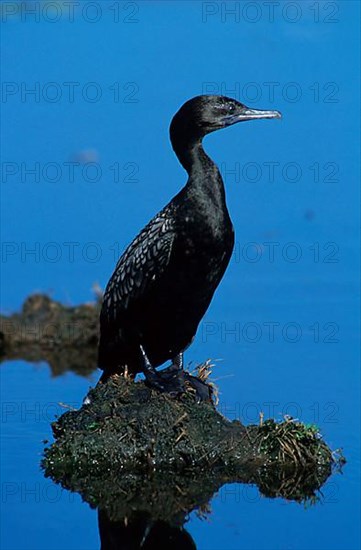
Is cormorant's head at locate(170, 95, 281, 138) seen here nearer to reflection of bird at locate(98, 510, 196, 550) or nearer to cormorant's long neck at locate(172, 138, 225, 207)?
cormorant's long neck at locate(172, 138, 225, 207)

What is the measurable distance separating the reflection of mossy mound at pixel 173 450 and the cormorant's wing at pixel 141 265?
0.57 m

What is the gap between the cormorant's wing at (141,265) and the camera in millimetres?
12523

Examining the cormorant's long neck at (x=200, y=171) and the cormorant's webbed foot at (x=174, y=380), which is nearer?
the cormorant's long neck at (x=200, y=171)

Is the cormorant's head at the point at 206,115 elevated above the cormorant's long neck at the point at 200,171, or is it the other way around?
the cormorant's head at the point at 206,115

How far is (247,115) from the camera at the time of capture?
12.7 m

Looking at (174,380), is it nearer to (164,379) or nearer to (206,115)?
(164,379)

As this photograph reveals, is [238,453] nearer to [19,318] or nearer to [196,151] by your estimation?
[196,151]

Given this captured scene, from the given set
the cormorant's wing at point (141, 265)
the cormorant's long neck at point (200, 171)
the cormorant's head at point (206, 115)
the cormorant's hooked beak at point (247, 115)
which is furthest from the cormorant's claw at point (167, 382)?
the cormorant's hooked beak at point (247, 115)

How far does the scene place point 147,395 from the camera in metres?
12.8

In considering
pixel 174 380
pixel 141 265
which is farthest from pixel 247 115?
pixel 174 380

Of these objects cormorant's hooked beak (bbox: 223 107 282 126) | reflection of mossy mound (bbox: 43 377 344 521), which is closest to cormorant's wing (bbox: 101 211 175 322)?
reflection of mossy mound (bbox: 43 377 344 521)

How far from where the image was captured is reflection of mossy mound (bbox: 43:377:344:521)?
12.4 metres

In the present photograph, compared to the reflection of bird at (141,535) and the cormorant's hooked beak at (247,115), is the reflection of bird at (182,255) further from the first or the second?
the reflection of bird at (141,535)

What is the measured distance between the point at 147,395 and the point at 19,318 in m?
3.67
